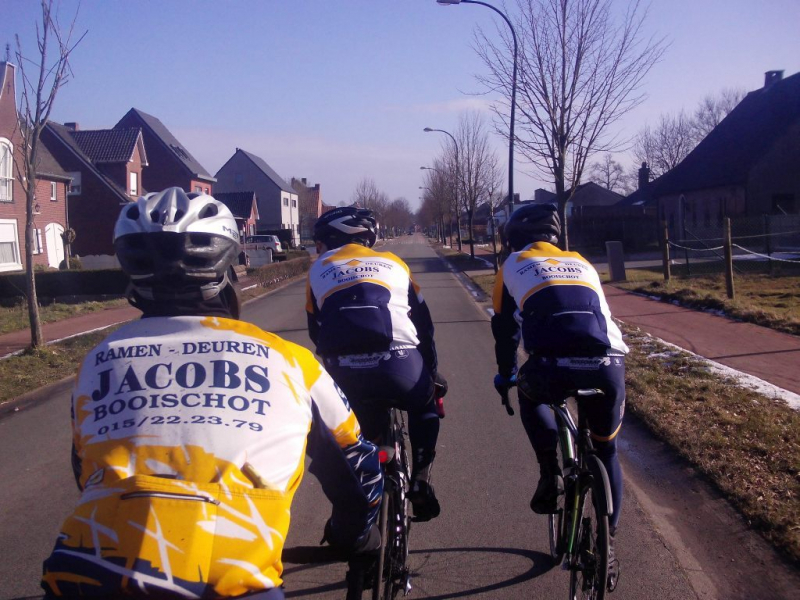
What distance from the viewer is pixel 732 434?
601 cm

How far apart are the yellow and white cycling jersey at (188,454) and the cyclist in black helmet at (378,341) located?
4.82 ft

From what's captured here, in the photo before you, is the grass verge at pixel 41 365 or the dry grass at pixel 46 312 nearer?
the grass verge at pixel 41 365

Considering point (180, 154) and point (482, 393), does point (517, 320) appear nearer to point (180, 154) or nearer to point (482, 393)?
point (482, 393)

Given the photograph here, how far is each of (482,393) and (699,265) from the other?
68.7 ft

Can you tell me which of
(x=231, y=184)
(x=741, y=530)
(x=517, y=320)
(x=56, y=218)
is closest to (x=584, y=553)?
(x=517, y=320)

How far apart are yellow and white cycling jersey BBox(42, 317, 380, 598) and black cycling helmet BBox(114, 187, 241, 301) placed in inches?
5.1

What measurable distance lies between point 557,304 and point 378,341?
0.90m

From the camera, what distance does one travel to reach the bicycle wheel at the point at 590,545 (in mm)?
3082

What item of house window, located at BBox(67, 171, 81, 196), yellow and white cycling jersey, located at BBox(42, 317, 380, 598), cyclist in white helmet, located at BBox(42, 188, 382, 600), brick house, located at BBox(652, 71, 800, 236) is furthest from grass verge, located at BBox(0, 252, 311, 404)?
brick house, located at BBox(652, 71, 800, 236)

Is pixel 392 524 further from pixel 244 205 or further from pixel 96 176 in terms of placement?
pixel 244 205

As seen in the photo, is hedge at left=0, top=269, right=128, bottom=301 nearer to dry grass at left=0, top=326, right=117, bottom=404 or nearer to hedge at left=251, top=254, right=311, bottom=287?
hedge at left=251, top=254, right=311, bottom=287

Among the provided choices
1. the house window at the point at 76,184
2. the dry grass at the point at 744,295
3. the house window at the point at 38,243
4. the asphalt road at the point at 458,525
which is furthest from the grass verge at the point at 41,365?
the house window at the point at 76,184

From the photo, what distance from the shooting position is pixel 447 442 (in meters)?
6.45

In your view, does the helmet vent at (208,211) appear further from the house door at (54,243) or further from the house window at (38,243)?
the house door at (54,243)
